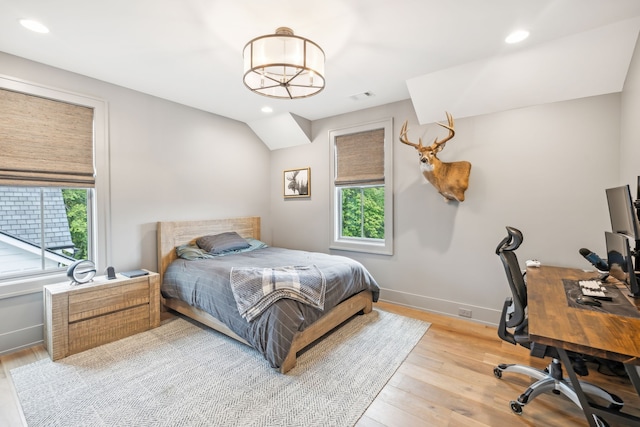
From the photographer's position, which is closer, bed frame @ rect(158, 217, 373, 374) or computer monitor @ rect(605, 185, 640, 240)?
computer monitor @ rect(605, 185, 640, 240)

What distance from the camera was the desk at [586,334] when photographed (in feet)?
3.65

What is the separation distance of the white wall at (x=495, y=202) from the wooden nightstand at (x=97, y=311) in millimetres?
2543

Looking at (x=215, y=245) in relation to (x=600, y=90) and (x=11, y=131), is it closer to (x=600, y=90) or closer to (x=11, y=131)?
(x=11, y=131)

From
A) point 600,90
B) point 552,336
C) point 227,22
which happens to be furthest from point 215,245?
point 600,90

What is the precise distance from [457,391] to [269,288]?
62.0 inches

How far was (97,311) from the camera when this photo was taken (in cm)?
261

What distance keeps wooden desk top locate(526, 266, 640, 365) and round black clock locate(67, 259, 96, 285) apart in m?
3.45

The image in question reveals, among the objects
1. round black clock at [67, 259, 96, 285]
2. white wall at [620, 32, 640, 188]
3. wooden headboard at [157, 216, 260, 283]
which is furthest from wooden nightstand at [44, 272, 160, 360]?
white wall at [620, 32, 640, 188]

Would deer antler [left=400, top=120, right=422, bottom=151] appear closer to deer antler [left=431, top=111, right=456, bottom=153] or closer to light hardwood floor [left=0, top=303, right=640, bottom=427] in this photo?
deer antler [left=431, top=111, right=456, bottom=153]

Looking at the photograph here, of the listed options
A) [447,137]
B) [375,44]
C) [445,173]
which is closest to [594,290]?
[445,173]

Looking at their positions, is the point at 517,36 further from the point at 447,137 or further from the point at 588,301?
the point at 588,301

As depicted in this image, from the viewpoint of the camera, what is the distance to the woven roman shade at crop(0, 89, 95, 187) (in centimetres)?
252

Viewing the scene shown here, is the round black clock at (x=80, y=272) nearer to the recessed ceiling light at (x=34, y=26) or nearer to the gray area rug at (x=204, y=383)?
the gray area rug at (x=204, y=383)

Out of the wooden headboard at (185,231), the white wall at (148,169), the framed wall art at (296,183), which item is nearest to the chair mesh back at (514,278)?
the framed wall art at (296,183)
